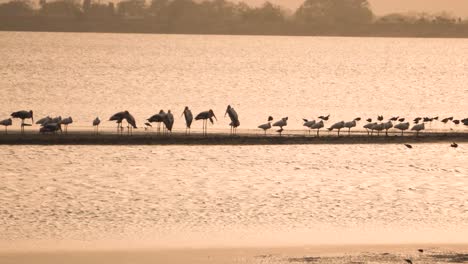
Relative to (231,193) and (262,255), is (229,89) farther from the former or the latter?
(262,255)

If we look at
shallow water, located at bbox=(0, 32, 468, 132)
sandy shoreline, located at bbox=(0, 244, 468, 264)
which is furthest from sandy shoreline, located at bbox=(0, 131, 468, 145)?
sandy shoreline, located at bbox=(0, 244, 468, 264)

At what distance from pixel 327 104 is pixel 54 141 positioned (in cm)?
3604

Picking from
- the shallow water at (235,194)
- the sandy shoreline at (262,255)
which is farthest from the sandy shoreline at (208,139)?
the sandy shoreline at (262,255)

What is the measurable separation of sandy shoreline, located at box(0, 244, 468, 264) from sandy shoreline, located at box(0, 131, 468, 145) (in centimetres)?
1575

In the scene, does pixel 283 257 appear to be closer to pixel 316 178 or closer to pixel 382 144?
pixel 316 178

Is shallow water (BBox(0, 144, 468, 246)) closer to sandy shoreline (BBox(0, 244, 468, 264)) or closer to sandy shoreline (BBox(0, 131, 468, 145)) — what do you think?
sandy shoreline (BBox(0, 131, 468, 145))

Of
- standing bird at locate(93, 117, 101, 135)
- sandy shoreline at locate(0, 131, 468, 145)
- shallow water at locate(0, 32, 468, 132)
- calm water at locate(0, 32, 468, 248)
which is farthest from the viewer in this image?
shallow water at locate(0, 32, 468, 132)

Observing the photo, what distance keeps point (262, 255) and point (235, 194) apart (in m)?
7.01

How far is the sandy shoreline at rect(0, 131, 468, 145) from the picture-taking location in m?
36.6

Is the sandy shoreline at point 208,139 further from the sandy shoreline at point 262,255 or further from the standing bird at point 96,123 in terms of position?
the sandy shoreline at point 262,255

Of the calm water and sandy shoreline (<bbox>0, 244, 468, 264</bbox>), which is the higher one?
the calm water

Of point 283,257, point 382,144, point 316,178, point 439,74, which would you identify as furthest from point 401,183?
point 439,74

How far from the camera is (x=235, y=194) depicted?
27.8 meters

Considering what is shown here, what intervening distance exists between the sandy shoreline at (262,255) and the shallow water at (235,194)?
0.82 m
